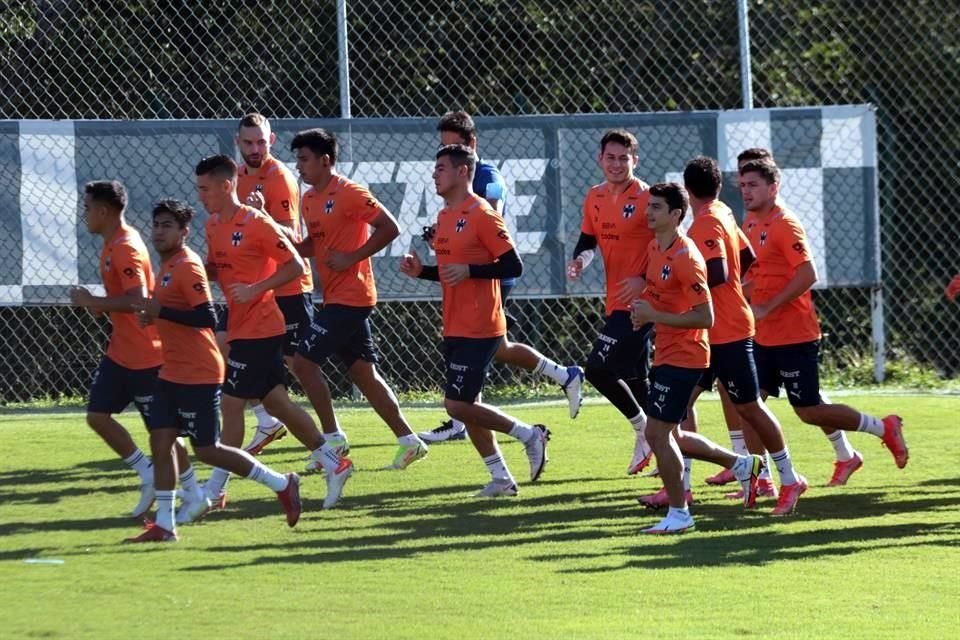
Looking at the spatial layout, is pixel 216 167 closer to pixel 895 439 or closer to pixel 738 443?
pixel 738 443

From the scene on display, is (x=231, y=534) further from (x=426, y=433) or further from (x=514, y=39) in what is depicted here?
(x=514, y=39)

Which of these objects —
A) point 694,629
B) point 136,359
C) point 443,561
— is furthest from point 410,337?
point 694,629

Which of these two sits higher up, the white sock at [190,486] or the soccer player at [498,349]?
the soccer player at [498,349]

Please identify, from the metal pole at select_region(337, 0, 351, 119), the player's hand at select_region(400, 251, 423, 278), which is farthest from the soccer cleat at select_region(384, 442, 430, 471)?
the metal pole at select_region(337, 0, 351, 119)

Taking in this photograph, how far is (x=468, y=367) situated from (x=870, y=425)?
7.94 feet

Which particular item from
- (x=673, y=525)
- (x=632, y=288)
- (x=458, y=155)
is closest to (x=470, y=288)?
(x=458, y=155)

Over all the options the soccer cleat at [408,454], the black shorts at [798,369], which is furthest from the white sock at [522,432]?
the black shorts at [798,369]

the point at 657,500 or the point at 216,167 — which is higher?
the point at 216,167

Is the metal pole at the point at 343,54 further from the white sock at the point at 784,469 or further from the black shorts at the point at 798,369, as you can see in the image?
the white sock at the point at 784,469

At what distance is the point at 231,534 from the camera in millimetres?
8867

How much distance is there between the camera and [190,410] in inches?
342

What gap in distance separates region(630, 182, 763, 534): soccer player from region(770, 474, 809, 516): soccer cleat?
67cm

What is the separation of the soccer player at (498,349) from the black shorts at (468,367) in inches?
45.7

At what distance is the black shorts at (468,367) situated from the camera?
32.1ft
